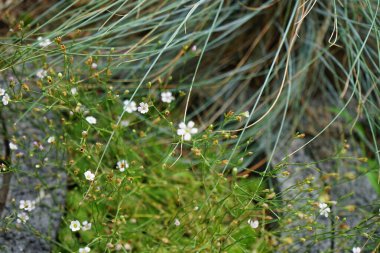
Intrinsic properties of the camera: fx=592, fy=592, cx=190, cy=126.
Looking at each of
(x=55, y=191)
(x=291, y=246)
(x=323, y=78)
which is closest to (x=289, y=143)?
(x=323, y=78)

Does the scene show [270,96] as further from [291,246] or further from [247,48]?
[291,246]

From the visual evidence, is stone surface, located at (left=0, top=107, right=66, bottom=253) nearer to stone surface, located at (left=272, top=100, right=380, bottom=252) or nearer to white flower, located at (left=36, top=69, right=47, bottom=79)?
white flower, located at (left=36, top=69, right=47, bottom=79)

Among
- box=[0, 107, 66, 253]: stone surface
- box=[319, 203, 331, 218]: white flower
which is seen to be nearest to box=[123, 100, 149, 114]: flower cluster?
box=[0, 107, 66, 253]: stone surface

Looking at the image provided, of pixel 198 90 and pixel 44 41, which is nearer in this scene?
pixel 44 41

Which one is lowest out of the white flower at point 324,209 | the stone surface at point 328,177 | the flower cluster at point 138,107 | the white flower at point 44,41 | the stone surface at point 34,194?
the stone surface at point 328,177

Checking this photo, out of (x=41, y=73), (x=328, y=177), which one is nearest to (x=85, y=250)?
(x=41, y=73)

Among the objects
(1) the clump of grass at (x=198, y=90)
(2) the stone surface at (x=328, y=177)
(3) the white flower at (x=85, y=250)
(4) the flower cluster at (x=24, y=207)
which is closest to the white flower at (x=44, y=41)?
(1) the clump of grass at (x=198, y=90)

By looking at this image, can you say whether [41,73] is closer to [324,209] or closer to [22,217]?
[22,217]

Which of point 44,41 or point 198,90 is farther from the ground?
point 44,41

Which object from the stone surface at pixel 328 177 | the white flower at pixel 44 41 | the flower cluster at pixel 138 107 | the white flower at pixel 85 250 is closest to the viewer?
the white flower at pixel 85 250

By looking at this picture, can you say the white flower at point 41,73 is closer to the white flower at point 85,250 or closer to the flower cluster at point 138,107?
the flower cluster at point 138,107

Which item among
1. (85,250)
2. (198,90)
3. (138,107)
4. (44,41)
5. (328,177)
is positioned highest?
(44,41)
